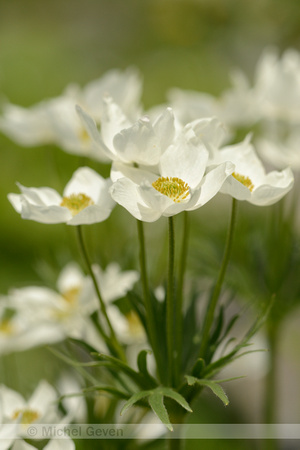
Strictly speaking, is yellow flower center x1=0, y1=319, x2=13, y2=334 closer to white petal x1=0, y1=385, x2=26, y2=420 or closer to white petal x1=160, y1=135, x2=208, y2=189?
white petal x1=0, y1=385, x2=26, y2=420

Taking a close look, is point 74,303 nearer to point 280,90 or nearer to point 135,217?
point 135,217

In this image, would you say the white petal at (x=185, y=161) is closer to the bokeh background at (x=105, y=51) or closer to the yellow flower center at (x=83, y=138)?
the yellow flower center at (x=83, y=138)

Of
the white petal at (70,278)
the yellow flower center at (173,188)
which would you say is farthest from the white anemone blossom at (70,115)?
the yellow flower center at (173,188)

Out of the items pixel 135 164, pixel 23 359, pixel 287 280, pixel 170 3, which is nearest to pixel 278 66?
pixel 287 280

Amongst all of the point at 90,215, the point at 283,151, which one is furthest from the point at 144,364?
the point at 283,151

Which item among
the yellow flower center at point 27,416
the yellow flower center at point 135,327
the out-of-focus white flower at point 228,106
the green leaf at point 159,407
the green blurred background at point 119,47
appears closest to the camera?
the green leaf at point 159,407

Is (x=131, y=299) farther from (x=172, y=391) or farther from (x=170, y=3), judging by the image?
(x=170, y=3)

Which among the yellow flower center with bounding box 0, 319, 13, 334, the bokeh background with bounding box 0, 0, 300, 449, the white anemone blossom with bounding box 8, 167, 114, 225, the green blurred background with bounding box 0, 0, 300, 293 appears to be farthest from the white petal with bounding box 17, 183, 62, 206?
the green blurred background with bounding box 0, 0, 300, 293
